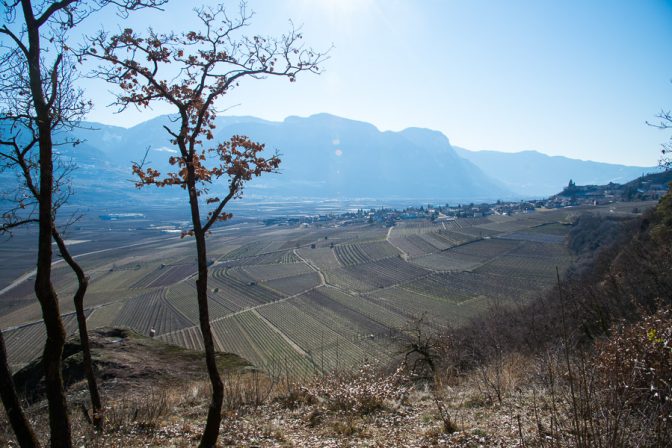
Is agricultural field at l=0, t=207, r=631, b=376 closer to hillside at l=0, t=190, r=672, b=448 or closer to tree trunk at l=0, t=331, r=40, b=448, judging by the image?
hillside at l=0, t=190, r=672, b=448

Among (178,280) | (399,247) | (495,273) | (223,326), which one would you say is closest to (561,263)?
(495,273)

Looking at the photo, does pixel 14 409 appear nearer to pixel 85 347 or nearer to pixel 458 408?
pixel 85 347

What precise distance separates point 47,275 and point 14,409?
1766 mm

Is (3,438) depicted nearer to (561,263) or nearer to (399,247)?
(561,263)

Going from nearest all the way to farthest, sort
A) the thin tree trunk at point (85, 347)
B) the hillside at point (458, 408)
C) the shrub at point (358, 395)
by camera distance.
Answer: the hillside at point (458, 408) → the thin tree trunk at point (85, 347) → the shrub at point (358, 395)

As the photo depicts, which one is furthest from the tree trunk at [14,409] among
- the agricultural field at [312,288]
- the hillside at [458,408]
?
the agricultural field at [312,288]

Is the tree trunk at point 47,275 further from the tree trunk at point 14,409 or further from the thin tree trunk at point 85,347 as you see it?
the thin tree trunk at point 85,347

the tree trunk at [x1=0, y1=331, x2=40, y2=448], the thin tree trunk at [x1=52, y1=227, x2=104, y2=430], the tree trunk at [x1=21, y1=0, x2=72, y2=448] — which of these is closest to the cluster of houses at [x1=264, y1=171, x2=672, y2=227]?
the thin tree trunk at [x1=52, y1=227, x2=104, y2=430]

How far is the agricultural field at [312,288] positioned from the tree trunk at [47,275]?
11.1 m

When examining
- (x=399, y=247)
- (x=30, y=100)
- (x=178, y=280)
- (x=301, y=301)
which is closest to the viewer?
(x=30, y=100)

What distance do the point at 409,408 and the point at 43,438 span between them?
734 cm

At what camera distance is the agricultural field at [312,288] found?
123 feet

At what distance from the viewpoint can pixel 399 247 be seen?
283ft

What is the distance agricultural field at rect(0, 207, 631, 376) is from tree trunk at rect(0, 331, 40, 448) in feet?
36.9
